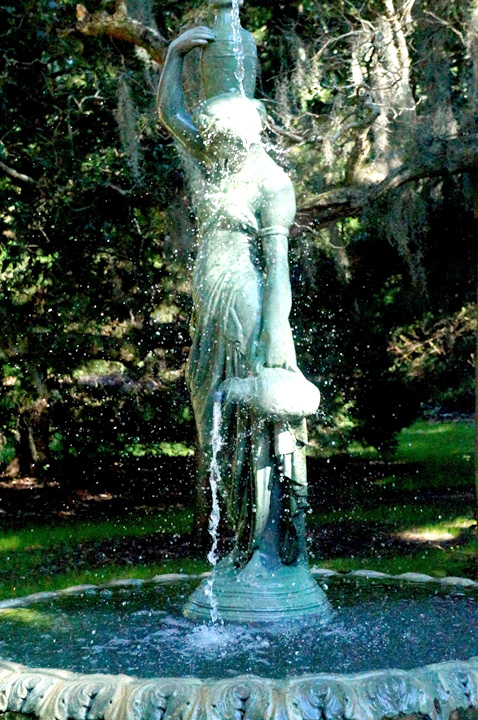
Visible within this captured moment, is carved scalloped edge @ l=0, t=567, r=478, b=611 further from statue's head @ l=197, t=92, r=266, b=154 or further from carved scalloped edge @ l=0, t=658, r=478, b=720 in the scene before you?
statue's head @ l=197, t=92, r=266, b=154

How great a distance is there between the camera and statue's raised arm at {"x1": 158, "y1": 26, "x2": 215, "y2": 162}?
538 centimetres

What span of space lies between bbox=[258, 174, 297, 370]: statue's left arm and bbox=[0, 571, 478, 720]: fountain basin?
122 cm

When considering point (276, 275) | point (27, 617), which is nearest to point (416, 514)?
point (27, 617)

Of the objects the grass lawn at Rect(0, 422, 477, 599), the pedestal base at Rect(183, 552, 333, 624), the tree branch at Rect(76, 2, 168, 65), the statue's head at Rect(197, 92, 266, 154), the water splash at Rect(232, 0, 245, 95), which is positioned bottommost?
the grass lawn at Rect(0, 422, 477, 599)

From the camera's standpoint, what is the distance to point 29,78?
35.5 ft

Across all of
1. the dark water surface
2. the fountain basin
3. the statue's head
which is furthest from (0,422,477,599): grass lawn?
the statue's head

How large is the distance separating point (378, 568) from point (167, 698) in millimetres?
6552

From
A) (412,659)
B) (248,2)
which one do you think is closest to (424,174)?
(248,2)

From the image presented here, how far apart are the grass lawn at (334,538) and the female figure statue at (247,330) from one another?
461 cm

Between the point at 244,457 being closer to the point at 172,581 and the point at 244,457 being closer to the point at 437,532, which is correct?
the point at 172,581

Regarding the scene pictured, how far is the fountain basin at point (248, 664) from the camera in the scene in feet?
12.4

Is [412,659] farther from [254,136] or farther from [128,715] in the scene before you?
[254,136]

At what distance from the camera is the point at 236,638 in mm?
4617

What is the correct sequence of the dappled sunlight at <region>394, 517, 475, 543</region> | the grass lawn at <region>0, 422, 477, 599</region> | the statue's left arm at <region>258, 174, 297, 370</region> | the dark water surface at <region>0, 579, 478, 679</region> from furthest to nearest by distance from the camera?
the dappled sunlight at <region>394, 517, 475, 543</region> → the grass lawn at <region>0, 422, 477, 599</region> → the statue's left arm at <region>258, 174, 297, 370</region> → the dark water surface at <region>0, 579, 478, 679</region>
